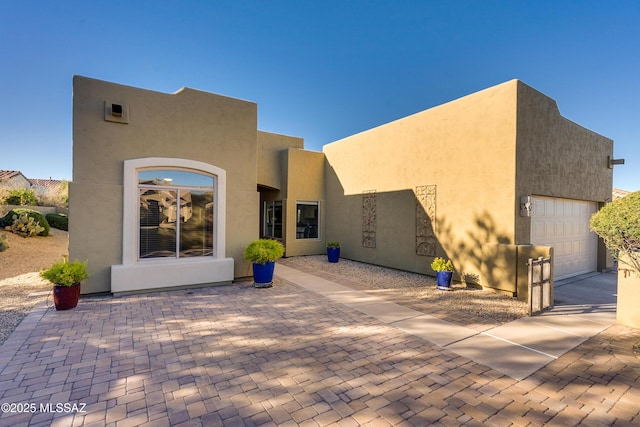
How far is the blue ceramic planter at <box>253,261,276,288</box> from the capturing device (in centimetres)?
771

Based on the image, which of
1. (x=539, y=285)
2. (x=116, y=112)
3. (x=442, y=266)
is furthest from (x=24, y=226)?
(x=539, y=285)

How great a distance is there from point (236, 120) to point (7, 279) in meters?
8.62

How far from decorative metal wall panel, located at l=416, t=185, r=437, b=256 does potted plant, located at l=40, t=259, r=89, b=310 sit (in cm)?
937

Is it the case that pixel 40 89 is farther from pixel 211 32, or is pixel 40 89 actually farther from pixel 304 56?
pixel 304 56

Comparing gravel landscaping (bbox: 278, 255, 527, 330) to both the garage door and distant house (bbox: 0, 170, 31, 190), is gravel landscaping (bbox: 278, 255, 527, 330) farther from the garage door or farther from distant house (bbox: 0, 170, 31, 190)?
distant house (bbox: 0, 170, 31, 190)

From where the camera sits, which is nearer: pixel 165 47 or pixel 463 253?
pixel 463 253

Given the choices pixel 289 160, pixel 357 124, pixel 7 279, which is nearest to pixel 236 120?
pixel 289 160

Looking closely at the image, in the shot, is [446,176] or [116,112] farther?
[446,176]

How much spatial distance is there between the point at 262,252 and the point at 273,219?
732cm

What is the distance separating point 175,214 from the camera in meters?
7.62

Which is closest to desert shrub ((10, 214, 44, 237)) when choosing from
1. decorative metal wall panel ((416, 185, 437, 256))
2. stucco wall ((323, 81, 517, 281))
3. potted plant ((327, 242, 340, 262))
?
potted plant ((327, 242, 340, 262))

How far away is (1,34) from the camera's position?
26.4 ft

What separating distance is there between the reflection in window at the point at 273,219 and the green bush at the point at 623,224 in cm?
1170

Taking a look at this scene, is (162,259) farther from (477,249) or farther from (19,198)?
(19,198)
